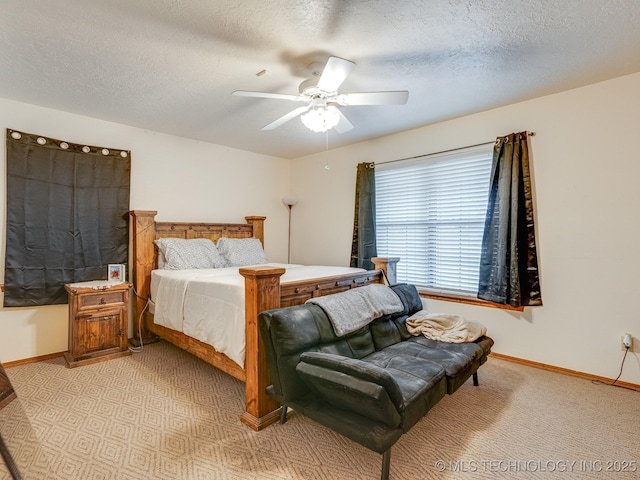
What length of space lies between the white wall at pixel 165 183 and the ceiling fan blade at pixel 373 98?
2646mm

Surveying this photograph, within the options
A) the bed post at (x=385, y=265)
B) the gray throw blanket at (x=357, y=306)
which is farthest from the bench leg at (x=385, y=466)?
the bed post at (x=385, y=265)

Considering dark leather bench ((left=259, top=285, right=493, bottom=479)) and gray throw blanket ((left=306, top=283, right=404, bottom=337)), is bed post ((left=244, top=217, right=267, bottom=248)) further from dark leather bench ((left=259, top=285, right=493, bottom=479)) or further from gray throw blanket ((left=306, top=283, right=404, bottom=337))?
dark leather bench ((left=259, top=285, right=493, bottom=479))

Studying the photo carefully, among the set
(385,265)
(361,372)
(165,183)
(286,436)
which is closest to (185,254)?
(165,183)

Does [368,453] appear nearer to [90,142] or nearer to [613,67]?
[613,67]

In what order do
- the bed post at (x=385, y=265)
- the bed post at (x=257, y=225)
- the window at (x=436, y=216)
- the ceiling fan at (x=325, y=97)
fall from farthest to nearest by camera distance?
the bed post at (x=257, y=225) → the window at (x=436, y=216) → the bed post at (x=385, y=265) → the ceiling fan at (x=325, y=97)

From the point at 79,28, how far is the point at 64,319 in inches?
109

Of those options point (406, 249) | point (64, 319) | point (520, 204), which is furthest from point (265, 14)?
point (64, 319)

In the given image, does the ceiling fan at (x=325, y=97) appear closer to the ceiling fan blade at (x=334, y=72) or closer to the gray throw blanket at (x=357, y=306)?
the ceiling fan blade at (x=334, y=72)

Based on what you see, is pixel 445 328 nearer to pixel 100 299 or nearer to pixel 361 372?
pixel 361 372

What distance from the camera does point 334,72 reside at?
6.52ft

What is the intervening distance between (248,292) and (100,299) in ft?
6.66

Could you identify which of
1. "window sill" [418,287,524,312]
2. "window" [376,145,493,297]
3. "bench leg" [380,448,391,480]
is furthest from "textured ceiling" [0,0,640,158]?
"bench leg" [380,448,391,480]

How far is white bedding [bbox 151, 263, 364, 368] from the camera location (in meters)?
2.22

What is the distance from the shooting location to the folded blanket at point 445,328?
8.12 ft
